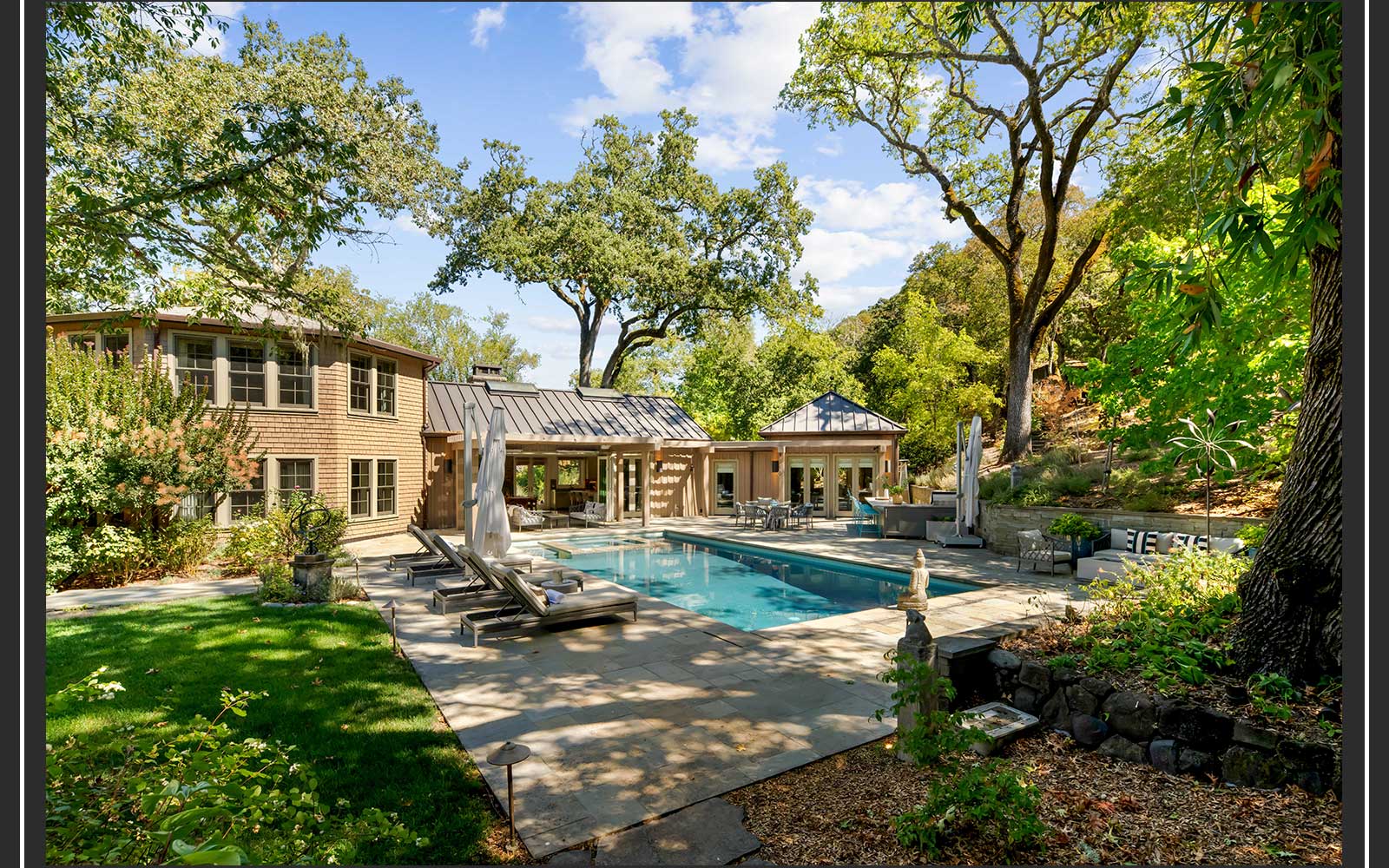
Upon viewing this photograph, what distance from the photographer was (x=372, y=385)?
1648cm

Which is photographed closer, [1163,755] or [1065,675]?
[1163,755]

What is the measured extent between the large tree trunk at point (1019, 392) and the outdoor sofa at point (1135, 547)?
6.24 metres

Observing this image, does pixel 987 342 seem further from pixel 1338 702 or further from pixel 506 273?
pixel 1338 702

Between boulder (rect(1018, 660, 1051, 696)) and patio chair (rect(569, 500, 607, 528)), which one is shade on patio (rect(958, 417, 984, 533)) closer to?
boulder (rect(1018, 660, 1051, 696))

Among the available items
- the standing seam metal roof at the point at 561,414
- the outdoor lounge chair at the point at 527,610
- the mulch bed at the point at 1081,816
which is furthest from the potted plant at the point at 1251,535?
the standing seam metal roof at the point at 561,414

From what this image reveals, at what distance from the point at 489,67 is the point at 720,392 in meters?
28.5

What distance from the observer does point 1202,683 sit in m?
4.41

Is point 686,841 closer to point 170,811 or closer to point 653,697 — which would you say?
point 653,697

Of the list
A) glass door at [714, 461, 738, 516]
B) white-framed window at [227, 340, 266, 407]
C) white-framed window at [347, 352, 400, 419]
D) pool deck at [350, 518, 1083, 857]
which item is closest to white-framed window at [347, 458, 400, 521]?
white-framed window at [347, 352, 400, 419]

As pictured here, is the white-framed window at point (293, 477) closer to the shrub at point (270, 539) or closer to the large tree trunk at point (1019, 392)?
the shrub at point (270, 539)

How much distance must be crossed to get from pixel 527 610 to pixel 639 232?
20.4 metres

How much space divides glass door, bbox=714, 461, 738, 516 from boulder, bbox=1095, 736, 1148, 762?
62.7 ft

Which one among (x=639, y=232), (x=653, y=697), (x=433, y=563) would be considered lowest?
(x=653, y=697)

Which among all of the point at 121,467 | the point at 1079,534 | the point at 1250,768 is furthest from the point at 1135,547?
the point at 121,467
